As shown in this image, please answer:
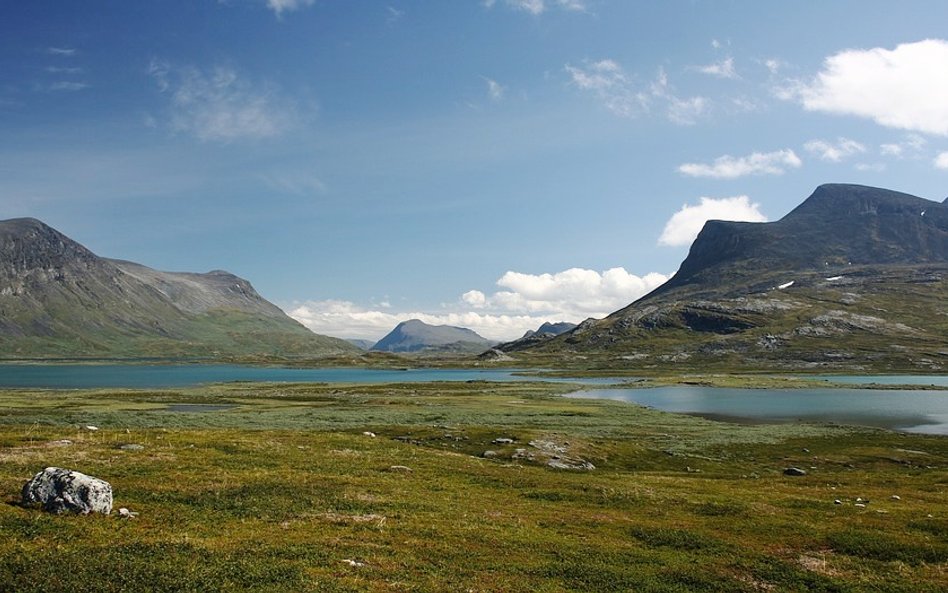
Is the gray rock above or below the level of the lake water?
above

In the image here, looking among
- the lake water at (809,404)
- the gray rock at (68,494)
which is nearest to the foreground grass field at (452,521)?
the gray rock at (68,494)

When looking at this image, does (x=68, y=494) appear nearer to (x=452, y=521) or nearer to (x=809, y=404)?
(x=452, y=521)

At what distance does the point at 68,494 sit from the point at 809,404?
160550mm

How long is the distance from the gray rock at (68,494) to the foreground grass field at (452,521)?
96 centimetres

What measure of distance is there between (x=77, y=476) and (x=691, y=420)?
107 m

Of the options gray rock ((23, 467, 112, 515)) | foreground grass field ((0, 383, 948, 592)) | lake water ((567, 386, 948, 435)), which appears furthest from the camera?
lake water ((567, 386, 948, 435))

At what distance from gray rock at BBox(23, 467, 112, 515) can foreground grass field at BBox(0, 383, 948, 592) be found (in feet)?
3.17

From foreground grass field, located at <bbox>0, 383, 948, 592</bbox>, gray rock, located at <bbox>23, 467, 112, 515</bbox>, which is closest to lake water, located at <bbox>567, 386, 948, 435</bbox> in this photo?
foreground grass field, located at <bbox>0, 383, 948, 592</bbox>

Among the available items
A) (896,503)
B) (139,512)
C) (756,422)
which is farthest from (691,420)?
(139,512)

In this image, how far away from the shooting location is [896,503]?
44062mm

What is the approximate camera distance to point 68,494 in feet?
88.4

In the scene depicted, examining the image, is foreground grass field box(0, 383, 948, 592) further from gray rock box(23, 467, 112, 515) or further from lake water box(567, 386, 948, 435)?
lake water box(567, 386, 948, 435)

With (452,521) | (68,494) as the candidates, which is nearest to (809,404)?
(452,521)

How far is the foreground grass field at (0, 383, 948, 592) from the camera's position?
2212 cm
